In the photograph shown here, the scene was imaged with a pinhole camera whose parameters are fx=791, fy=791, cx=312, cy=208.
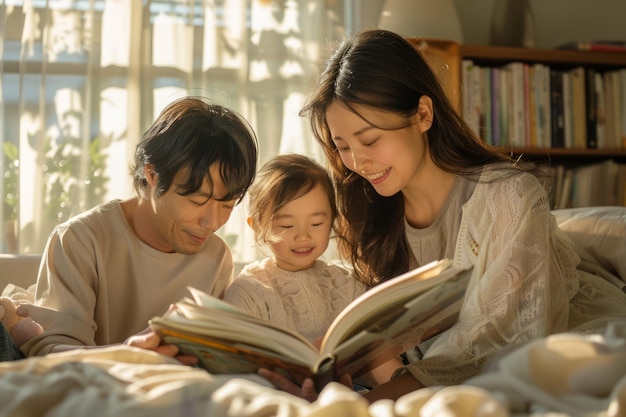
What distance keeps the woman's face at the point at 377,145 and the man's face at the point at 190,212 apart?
0.92 feet

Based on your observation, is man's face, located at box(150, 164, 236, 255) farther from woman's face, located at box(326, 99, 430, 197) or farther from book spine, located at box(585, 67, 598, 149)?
book spine, located at box(585, 67, 598, 149)

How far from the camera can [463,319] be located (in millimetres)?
1496

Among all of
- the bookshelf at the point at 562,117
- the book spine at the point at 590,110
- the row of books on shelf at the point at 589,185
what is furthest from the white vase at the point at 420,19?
the row of books on shelf at the point at 589,185

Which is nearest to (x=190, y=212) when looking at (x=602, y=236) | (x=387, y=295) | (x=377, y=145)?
(x=377, y=145)

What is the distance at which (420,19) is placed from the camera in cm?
312

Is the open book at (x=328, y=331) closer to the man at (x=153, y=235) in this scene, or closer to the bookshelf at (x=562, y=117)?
the man at (x=153, y=235)

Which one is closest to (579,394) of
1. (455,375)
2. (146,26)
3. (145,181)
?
(455,375)

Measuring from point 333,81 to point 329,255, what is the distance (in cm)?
139

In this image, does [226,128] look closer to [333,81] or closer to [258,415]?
[333,81]

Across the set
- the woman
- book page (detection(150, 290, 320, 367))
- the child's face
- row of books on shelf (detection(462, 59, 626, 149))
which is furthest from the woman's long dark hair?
row of books on shelf (detection(462, 59, 626, 149))

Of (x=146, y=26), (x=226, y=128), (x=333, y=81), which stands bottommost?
(x=226, y=128)

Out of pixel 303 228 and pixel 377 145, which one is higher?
pixel 377 145

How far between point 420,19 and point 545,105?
71cm

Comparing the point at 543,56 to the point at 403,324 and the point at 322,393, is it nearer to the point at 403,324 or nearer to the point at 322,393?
the point at 403,324
